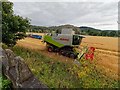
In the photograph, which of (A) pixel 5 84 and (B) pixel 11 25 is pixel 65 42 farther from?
(A) pixel 5 84

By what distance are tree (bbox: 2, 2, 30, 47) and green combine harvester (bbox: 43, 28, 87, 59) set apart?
2927 mm

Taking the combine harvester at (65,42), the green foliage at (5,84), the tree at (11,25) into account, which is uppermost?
the tree at (11,25)

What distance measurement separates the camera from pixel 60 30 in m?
16.3

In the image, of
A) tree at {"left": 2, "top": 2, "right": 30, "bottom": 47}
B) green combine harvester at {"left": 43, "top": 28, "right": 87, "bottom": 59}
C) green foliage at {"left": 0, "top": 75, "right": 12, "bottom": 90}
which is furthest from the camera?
green combine harvester at {"left": 43, "top": 28, "right": 87, "bottom": 59}

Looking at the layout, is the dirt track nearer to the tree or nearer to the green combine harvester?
the green combine harvester

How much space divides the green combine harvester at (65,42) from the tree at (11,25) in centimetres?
293

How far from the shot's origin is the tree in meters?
12.7

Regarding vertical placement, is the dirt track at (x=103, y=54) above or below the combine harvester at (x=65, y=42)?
below

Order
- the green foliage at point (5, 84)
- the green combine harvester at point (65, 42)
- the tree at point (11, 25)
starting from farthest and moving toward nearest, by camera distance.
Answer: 1. the green combine harvester at point (65, 42)
2. the tree at point (11, 25)
3. the green foliage at point (5, 84)

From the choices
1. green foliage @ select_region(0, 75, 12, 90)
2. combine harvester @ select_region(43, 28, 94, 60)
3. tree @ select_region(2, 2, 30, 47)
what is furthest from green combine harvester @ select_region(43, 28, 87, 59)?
green foliage @ select_region(0, 75, 12, 90)

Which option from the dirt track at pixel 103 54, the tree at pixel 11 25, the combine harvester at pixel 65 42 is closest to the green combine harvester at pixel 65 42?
the combine harvester at pixel 65 42

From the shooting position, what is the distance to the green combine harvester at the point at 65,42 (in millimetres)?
14820

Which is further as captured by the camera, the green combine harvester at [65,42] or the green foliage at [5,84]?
the green combine harvester at [65,42]

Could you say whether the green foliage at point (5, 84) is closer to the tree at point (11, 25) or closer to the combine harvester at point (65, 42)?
the tree at point (11, 25)
